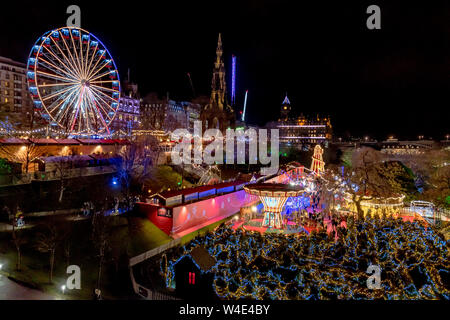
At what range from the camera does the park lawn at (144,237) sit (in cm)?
1491

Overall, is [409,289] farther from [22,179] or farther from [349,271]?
[22,179]

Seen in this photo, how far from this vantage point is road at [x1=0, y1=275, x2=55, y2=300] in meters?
9.11

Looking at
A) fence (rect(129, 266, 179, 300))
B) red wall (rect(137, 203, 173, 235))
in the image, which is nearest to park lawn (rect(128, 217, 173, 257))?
red wall (rect(137, 203, 173, 235))

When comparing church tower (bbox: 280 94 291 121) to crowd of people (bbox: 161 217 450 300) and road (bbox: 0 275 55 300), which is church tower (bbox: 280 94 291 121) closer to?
crowd of people (bbox: 161 217 450 300)

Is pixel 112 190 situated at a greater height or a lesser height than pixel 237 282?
greater

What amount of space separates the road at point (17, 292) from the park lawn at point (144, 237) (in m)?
4.68

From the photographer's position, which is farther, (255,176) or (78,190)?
(255,176)

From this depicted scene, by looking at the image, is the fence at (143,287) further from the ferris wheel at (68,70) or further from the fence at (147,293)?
the ferris wheel at (68,70)

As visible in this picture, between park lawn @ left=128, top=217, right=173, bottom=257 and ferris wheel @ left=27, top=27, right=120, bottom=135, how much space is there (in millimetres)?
13502

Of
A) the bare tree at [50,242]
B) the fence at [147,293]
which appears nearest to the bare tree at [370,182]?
the fence at [147,293]

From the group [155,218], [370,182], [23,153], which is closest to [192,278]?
[155,218]

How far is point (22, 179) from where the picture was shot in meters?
18.7

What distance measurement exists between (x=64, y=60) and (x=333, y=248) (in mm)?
26250

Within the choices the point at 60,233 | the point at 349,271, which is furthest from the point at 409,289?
the point at 60,233
